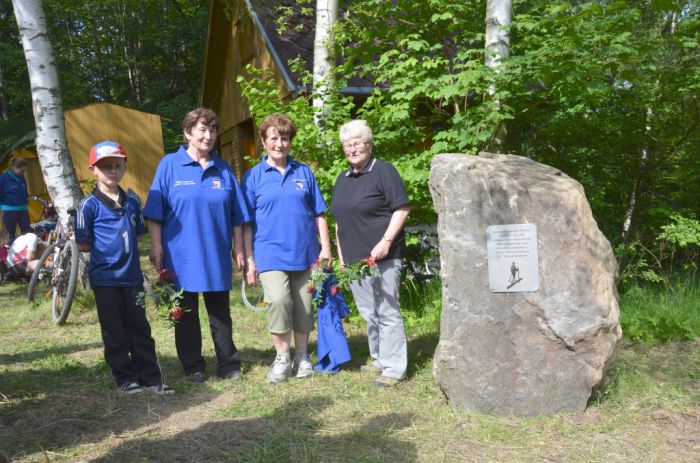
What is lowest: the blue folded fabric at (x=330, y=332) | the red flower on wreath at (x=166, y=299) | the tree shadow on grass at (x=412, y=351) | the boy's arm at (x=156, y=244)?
the tree shadow on grass at (x=412, y=351)

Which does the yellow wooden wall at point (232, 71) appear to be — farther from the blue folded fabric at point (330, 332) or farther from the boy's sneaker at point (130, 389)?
the boy's sneaker at point (130, 389)

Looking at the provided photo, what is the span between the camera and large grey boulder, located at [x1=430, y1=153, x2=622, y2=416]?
355 cm

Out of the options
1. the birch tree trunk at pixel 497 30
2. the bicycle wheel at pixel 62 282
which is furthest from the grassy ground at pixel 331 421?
the birch tree trunk at pixel 497 30

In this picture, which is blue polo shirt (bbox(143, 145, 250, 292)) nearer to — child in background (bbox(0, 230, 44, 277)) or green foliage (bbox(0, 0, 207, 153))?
child in background (bbox(0, 230, 44, 277))

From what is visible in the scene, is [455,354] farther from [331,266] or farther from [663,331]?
[663,331]

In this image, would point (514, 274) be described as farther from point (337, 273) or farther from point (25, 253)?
→ point (25, 253)

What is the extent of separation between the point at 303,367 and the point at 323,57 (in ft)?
11.5

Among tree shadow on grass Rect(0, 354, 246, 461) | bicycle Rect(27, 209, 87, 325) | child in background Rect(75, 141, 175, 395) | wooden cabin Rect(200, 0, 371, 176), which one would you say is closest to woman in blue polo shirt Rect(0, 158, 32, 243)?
bicycle Rect(27, 209, 87, 325)

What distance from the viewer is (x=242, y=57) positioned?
1417cm

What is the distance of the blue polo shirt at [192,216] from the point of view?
13.3ft

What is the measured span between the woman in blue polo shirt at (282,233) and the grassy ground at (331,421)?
0.47 meters

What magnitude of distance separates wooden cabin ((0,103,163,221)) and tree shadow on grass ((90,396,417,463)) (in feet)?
48.4

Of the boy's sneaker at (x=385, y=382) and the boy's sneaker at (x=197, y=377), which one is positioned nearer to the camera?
the boy's sneaker at (x=385, y=382)

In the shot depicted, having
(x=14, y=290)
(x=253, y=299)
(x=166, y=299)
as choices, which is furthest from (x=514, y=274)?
(x=14, y=290)
